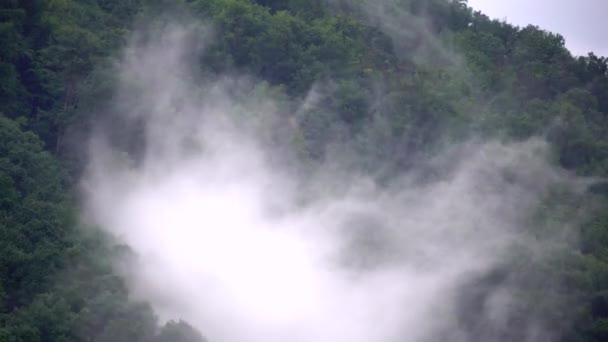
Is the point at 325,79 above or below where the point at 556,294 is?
above

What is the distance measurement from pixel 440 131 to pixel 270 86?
20.1 feet

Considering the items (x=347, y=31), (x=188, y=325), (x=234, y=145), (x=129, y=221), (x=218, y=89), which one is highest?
(x=347, y=31)

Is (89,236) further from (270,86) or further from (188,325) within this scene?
(270,86)

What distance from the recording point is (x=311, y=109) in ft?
107

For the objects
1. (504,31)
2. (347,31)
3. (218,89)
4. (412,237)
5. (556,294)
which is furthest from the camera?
(504,31)

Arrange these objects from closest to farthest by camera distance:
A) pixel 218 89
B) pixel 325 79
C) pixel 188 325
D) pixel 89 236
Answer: pixel 188 325
pixel 89 236
pixel 218 89
pixel 325 79

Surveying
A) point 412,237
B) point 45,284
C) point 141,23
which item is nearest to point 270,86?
point 141,23

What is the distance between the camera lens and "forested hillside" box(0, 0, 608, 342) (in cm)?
2255

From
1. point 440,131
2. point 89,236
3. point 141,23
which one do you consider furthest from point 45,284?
point 440,131

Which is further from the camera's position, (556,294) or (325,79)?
(325,79)

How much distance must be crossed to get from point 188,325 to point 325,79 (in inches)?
563

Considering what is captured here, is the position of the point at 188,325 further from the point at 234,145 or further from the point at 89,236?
the point at 234,145

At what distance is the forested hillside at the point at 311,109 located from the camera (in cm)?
2255

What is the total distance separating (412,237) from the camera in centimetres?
2895
